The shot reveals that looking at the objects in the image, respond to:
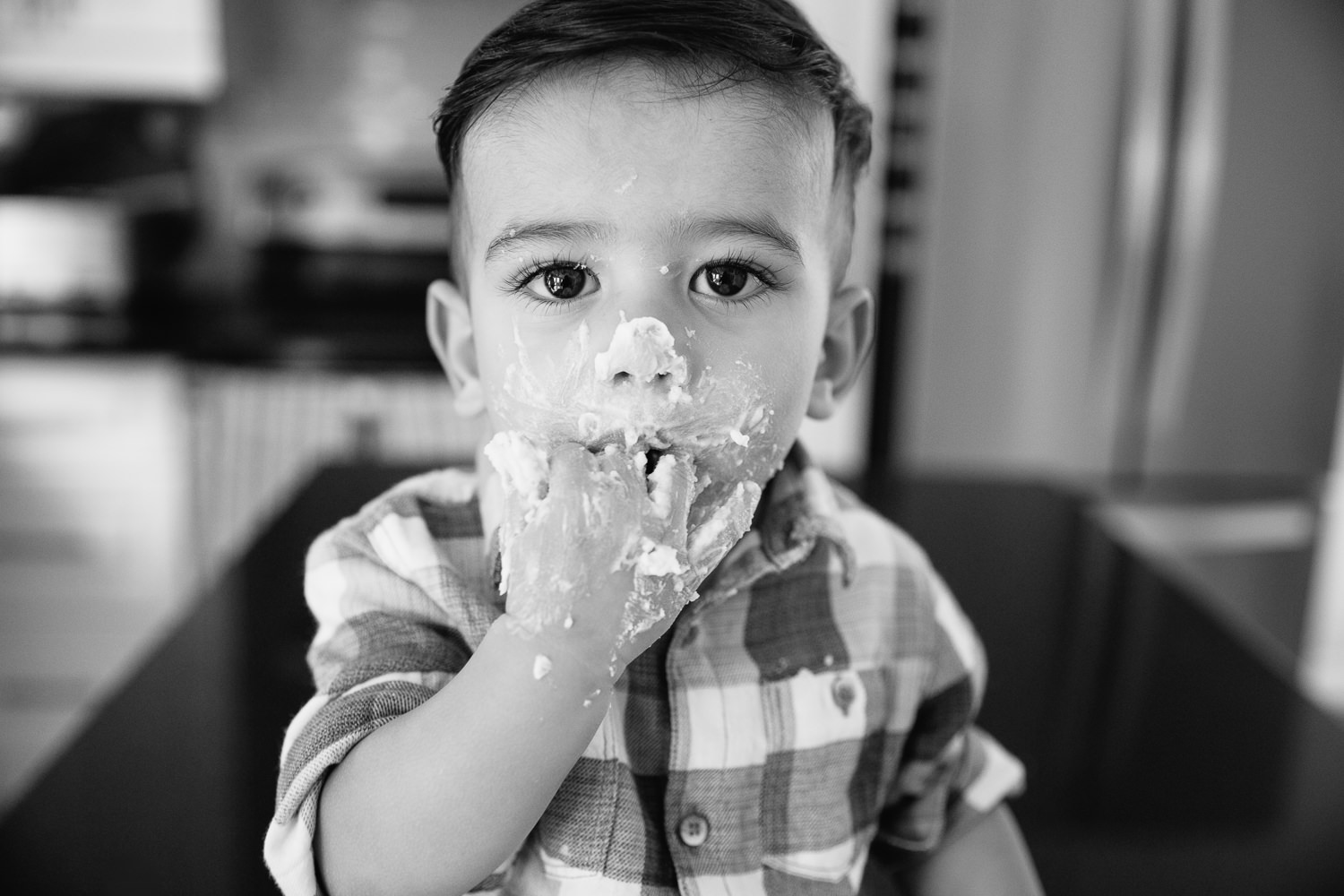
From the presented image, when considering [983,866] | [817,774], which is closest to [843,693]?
[817,774]

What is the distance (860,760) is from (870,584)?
4.3 inches

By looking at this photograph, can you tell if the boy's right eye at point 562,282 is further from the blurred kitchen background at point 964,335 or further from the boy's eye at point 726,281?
the blurred kitchen background at point 964,335

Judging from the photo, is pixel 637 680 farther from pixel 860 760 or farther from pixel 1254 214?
pixel 1254 214

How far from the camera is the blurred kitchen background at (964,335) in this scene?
209 cm

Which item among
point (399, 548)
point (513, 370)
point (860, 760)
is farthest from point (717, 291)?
point (860, 760)

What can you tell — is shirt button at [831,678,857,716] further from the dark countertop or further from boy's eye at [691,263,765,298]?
boy's eye at [691,263,765,298]

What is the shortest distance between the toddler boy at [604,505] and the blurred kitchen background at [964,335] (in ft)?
4.97

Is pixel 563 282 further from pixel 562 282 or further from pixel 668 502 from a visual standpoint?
pixel 668 502

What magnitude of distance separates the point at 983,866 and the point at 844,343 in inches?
13.4

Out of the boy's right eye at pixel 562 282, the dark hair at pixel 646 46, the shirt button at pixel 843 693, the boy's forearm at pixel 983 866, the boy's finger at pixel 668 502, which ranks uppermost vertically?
the dark hair at pixel 646 46

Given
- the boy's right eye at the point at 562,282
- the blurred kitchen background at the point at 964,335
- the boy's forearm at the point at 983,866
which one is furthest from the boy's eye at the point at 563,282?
the blurred kitchen background at the point at 964,335

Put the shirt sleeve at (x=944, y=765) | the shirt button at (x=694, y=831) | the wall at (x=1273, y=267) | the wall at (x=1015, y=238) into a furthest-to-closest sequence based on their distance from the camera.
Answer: the wall at (x=1015, y=238)
the wall at (x=1273, y=267)
the shirt sleeve at (x=944, y=765)
the shirt button at (x=694, y=831)

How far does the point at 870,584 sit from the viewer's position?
0.71 metres

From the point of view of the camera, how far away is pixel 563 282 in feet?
1.68
